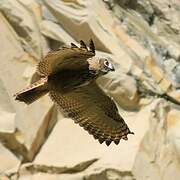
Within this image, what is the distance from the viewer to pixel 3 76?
398 cm

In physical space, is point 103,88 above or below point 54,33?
below

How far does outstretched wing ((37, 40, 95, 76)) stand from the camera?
8.41ft

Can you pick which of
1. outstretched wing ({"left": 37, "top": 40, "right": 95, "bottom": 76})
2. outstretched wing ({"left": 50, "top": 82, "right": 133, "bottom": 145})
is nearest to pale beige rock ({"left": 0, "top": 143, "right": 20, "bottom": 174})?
outstretched wing ({"left": 50, "top": 82, "right": 133, "bottom": 145})

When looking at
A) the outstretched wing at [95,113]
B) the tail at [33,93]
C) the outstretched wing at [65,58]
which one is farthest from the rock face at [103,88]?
the outstretched wing at [65,58]

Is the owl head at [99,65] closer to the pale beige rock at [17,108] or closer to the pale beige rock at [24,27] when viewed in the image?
the pale beige rock at [17,108]

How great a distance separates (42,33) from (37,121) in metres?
0.46

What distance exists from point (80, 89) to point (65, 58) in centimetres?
36

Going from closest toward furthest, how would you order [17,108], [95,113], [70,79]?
[70,79], [95,113], [17,108]

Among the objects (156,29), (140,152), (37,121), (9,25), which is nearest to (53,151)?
(37,121)

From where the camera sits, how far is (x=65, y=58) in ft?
8.77

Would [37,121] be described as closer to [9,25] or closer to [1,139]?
[1,139]

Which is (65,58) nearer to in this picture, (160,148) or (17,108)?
(17,108)

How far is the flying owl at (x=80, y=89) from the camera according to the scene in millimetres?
2684

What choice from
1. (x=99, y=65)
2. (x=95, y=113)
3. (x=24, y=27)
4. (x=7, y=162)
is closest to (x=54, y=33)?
(x=24, y=27)
